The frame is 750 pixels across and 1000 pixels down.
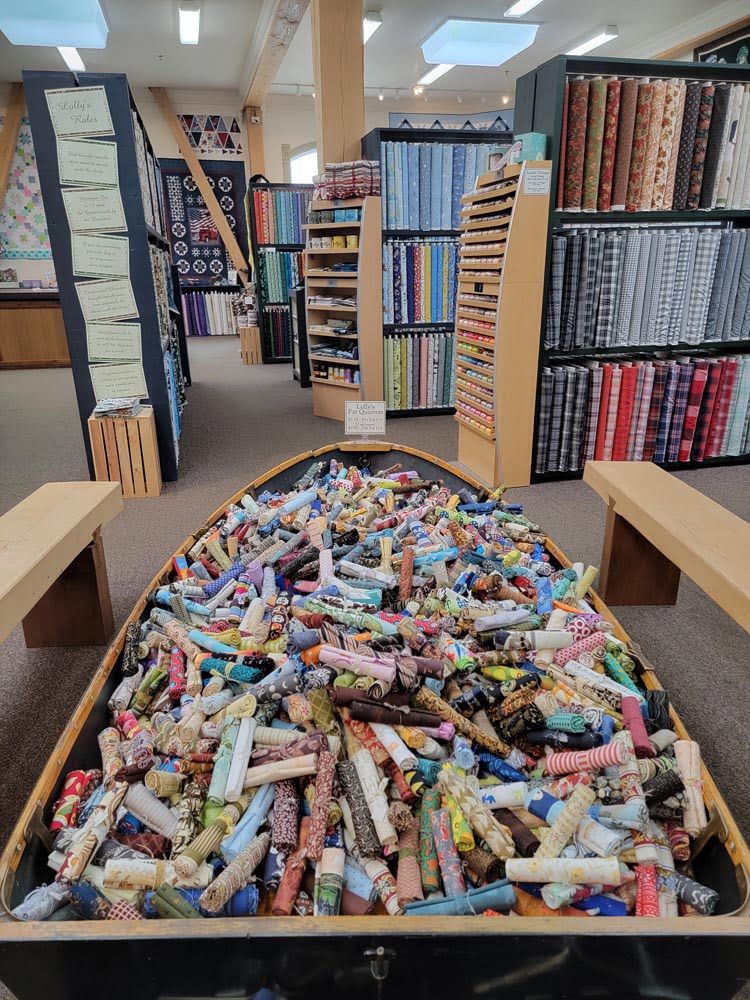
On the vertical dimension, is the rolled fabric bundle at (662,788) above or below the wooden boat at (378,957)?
below

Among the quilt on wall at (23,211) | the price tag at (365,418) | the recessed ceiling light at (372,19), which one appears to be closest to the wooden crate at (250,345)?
the recessed ceiling light at (372,19)

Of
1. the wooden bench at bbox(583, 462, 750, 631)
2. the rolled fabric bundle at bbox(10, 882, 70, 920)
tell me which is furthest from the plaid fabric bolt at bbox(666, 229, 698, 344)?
the rolled fabric bundle at bbox(10, 882, 70, 920)

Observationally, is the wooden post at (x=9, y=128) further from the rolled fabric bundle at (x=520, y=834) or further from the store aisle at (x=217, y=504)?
the rolled fabric bundle at (x=520, y=834)

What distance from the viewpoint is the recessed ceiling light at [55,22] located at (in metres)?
5.57

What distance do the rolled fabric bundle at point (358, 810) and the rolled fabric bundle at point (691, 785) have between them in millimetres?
570

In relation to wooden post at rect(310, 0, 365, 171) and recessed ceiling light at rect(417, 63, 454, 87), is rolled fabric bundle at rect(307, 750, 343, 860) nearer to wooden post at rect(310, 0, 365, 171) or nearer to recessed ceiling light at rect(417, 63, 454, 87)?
wooden post at rect(310, 0, 365, 171)

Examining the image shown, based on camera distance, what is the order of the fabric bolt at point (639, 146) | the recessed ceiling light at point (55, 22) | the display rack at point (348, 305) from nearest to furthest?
the fabric bolt at point (639, 146)
the display rack at point (348, 305)
the recessed ceiling light at point (55, 22)

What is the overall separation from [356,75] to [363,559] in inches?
187

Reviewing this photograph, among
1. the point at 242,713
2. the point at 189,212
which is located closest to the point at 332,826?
the point at 242,713

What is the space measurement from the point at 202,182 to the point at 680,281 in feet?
30.3

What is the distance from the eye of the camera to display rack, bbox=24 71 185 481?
340cm

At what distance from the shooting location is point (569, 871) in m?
1.06

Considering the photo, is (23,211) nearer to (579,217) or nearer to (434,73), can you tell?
(434,73)

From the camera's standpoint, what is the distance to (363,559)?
213cm
